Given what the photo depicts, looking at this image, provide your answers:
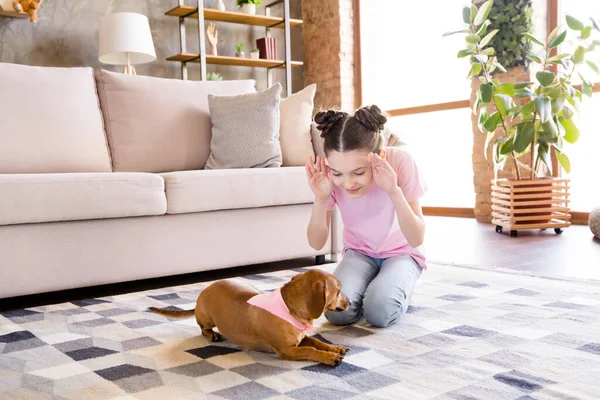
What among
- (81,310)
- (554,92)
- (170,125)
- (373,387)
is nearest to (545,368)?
(373,387)

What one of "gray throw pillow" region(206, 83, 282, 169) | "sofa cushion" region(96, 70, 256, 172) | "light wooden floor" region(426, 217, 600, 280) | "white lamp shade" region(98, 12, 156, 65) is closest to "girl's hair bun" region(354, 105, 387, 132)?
"light wooden floor" region(426, 217, 600, 280)

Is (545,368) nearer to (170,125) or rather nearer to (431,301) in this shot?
(431,301)

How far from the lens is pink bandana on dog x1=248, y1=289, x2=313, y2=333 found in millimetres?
1352

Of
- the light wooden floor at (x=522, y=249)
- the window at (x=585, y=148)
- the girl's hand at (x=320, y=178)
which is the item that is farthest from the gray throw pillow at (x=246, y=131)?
the window at (x=585, y=148)

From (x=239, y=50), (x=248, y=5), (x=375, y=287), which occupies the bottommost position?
(x=375, y=287)

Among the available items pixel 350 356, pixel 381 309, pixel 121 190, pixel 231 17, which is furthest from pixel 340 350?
pixel 231 17

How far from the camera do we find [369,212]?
1.84 meters

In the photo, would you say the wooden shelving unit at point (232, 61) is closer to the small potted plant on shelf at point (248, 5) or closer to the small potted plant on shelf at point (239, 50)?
the small potted plant on shelf at point (239, 50)

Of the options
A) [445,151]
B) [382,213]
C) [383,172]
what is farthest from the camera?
[445,151]

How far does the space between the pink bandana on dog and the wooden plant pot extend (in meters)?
2.70

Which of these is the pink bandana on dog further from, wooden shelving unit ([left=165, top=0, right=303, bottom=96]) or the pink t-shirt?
wooden shelving unit ([left=165, top=0, right=303, bottom=96])

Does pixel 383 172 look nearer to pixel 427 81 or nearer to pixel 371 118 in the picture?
pixel 371 118

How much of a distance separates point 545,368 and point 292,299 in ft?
1.90

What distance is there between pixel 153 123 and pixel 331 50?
356cm
